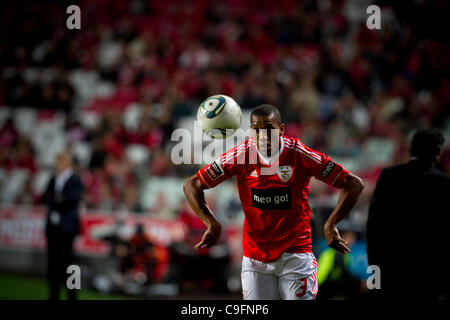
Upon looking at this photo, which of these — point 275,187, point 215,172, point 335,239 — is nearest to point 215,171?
point 215,172

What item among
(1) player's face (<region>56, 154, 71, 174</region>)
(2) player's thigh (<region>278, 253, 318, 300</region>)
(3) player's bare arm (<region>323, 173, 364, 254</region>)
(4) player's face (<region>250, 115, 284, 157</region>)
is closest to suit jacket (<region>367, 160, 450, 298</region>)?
(3) player's bare arm (<region>323, 173, 364, 254</region>)

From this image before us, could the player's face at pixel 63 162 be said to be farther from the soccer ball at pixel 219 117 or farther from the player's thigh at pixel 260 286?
the player's thigh at pixel 260 286

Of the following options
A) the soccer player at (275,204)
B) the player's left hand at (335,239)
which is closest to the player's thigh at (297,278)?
the soccer player at (275,204)

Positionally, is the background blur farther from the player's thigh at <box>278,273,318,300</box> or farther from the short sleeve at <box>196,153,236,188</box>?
the short sleeve at <box>196,153,236,188</box>

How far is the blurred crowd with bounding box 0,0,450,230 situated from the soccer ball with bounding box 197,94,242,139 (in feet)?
16.4

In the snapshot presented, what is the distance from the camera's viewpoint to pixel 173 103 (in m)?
12.8

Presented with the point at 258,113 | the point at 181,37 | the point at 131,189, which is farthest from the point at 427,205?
the point at 181,37

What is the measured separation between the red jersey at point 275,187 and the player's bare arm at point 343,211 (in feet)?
0.29

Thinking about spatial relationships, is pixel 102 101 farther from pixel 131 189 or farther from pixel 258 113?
pixel 258 113

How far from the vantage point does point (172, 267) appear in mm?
9359

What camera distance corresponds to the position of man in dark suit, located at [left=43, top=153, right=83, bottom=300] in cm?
720

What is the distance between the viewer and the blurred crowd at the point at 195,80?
11117mm

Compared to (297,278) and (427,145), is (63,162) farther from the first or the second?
(427,145)
